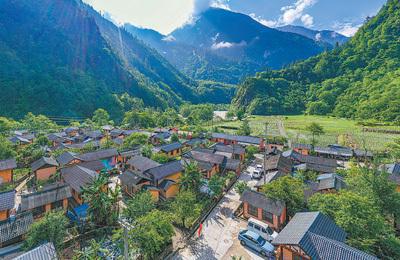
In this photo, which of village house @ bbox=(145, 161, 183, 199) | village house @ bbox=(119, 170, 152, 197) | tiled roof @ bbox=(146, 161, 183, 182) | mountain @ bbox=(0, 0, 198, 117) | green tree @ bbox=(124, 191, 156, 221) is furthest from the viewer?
mountain @ bbox=(0, 0, 198, 117)

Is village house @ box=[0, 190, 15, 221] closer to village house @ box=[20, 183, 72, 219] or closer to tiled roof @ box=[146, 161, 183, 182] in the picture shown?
village house @ box=[20, 183, 72, 219]

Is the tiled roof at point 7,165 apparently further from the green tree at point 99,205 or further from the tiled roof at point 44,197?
the green tree at point 99,205

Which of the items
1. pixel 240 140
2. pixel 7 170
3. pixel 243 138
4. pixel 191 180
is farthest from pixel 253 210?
pixel 243 138

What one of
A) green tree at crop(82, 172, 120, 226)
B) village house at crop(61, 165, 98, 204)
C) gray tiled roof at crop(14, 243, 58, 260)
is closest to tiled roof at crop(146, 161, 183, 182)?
village house at crop(61, 165, 98, 204)

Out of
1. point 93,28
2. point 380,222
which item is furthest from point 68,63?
point 380,222

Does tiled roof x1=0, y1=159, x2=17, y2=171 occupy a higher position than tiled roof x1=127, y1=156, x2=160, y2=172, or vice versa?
tiled roof x1=127, y1=156, x2=160, y2=172

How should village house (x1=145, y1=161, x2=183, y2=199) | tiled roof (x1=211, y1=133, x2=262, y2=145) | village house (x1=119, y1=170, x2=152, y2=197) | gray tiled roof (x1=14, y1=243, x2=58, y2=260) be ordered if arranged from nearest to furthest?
gray tiled roof (x1=14, y1=243, x2=58, y2=260)
village house (x1=119, y1=170, x2=152, y2=197)
village house (x1=145, y1=161, x2=183, y2=199)
tiled roof (x1=211, y1=133, x2=262, y2=145)

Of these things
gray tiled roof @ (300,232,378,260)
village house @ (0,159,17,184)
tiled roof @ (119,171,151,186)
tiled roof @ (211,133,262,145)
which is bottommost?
village house @ (0,159,17,184)
